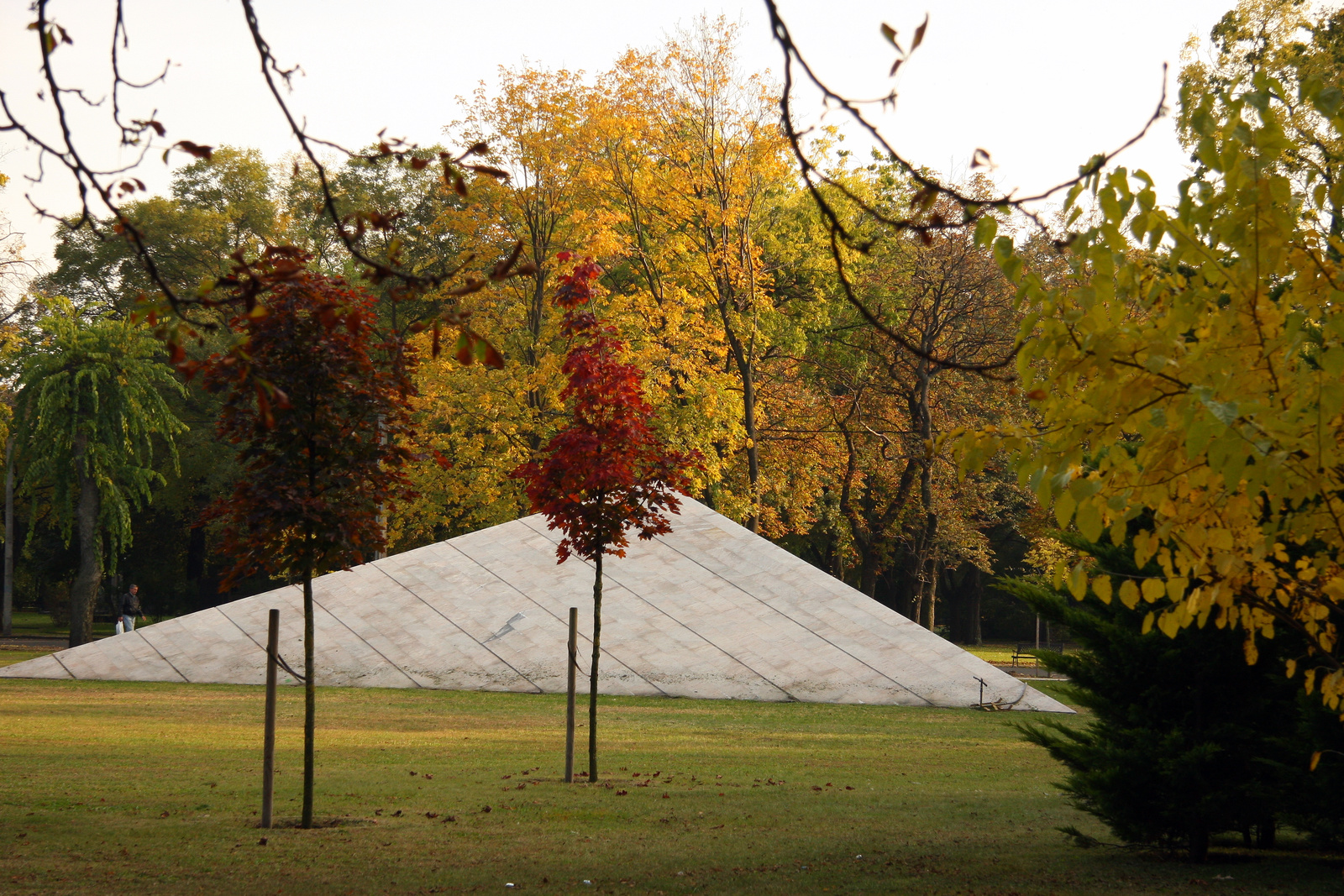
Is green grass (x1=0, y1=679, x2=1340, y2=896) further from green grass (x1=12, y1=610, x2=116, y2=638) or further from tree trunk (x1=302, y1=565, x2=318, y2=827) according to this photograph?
green grass (x1=12, y1=610, x2=116, y2=638)

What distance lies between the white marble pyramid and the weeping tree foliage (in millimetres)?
9459

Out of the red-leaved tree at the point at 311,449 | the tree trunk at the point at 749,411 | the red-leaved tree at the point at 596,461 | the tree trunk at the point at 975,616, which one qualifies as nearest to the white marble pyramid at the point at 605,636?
the tree trunk at the point at 749,411

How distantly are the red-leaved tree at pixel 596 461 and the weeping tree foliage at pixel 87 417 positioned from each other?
22.0 meters

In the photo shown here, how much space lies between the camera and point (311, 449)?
885cm

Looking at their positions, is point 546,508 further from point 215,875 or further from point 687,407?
point 687,407

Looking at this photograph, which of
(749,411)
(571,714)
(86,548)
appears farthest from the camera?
(86,548)

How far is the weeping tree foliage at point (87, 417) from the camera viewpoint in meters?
30.8

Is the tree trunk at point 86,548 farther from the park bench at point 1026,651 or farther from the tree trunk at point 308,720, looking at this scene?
the tree trunk at point 308,720

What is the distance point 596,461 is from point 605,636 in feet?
37.1

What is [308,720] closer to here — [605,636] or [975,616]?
[605,636]

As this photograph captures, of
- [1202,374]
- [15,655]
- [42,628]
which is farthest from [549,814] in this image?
[42,628]

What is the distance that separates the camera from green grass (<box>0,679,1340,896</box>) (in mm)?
7508

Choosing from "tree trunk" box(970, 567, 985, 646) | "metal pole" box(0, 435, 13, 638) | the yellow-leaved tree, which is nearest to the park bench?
"tree trunk" box(970, 567, 985, 646)

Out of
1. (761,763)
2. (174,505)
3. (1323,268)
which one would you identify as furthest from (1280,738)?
(174,505)
